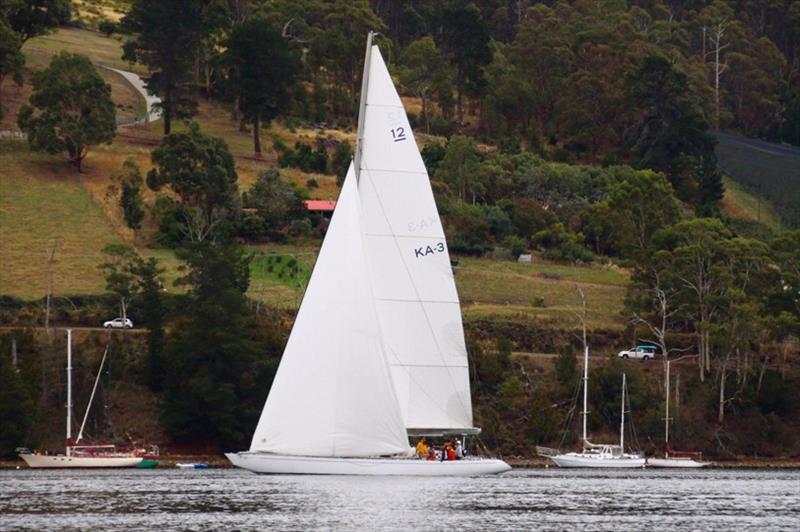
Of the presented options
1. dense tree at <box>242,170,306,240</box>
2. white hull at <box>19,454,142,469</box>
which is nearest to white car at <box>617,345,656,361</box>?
dense tree at <box>242,170,306,240</box>

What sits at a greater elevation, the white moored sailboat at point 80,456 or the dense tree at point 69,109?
the dense tree at point 69,109

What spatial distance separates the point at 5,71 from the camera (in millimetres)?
142000

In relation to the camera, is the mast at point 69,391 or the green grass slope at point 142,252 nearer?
the mast at point 69,391

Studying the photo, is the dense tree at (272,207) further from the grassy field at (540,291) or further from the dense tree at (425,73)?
the dense tree at (425,73)

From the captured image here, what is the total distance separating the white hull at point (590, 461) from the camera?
95938 millimetres

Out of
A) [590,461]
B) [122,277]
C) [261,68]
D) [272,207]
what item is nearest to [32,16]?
[261,68]

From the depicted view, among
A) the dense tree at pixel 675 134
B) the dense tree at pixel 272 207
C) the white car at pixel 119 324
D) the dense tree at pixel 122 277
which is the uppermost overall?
the dense tree at pixel 675 134

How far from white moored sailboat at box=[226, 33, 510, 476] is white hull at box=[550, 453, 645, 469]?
29.6m

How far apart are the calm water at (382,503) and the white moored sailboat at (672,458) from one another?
16633mm

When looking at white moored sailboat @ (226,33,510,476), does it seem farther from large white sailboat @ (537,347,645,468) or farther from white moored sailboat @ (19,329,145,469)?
large white sailboat @ (537,347,645,468)

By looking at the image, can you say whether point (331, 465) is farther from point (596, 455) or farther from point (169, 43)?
point (169, 43)

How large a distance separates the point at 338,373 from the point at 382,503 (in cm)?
803

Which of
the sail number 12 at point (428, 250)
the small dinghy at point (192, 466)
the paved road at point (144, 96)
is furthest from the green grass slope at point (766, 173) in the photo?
the sail number 12 at point (428, 250)

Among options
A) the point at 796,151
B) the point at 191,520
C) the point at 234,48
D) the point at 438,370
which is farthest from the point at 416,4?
the point at 191,520
